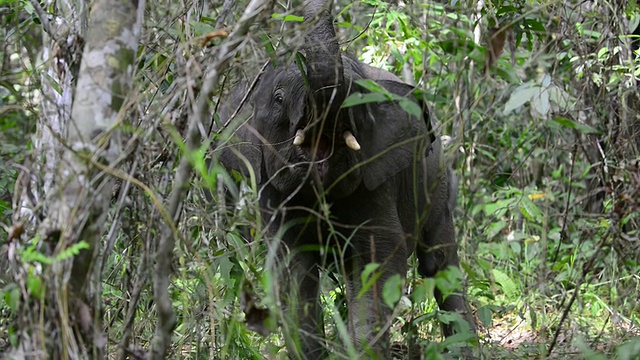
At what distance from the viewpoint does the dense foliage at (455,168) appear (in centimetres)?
352

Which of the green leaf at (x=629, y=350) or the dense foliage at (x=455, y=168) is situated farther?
the green leaf at (x=629, y=350)

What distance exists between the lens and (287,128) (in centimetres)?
495

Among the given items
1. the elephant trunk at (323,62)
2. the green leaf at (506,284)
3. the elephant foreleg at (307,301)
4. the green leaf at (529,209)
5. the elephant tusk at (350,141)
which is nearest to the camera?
the elephant trunk at (323,62)

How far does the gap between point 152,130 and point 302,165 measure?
159 cm

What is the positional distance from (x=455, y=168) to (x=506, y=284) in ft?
3.13

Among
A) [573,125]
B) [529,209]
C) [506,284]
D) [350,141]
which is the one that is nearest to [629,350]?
[573,125]

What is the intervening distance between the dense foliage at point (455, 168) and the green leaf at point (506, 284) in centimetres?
1

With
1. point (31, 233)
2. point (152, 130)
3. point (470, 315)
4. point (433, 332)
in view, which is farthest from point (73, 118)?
point (470, 315)

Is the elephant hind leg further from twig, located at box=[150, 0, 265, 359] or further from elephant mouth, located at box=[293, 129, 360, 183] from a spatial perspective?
twig, located at box=[150, 0, 265, 359]

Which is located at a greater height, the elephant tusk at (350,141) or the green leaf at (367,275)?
the elephant tusk at (350,141)

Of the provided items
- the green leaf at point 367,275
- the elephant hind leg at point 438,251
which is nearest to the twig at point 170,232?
the green leaf at point 367,275

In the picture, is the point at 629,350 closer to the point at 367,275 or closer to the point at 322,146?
the point at 367,275

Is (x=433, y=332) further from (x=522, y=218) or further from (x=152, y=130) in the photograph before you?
(x=522, y=218)

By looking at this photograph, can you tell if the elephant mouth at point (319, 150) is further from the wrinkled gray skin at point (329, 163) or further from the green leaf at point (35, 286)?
the green leaf at point (35, 286)
